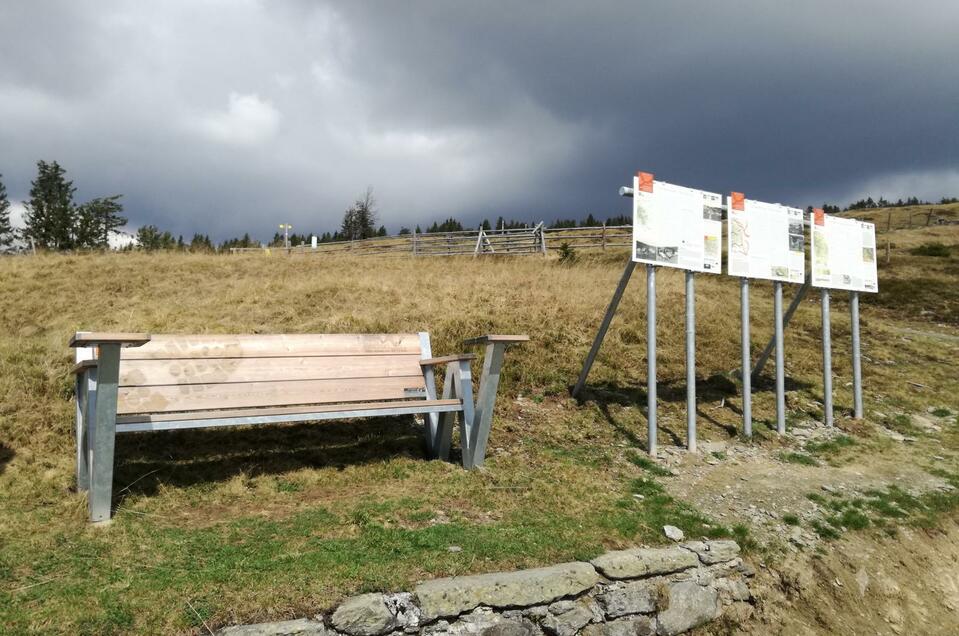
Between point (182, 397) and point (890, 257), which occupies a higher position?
point (890, 257)

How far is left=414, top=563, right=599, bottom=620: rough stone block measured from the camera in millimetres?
2949

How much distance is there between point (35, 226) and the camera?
44844mm

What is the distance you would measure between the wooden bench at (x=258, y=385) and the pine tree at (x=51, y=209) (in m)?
35.5

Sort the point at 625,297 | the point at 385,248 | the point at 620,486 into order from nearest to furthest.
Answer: the point at 620,486 → the point at 625,297 → the point at 385,248

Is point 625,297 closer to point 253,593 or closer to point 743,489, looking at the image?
point 743,489

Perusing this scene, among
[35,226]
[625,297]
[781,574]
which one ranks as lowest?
[781,574]

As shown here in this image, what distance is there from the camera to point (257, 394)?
4559 mm

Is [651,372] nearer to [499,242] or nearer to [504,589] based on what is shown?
[504,589]

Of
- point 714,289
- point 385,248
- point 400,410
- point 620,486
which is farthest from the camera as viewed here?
point 385,248

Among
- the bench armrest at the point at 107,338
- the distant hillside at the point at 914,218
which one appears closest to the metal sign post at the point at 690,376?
the bench armrest at the point at 107,338

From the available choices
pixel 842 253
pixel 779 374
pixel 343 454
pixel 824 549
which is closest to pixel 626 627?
pixel 824 549

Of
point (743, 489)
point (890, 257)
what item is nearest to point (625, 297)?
point (743, 489)

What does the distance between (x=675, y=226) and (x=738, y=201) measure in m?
1.34

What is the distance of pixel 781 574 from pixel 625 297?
7283 millimetres
